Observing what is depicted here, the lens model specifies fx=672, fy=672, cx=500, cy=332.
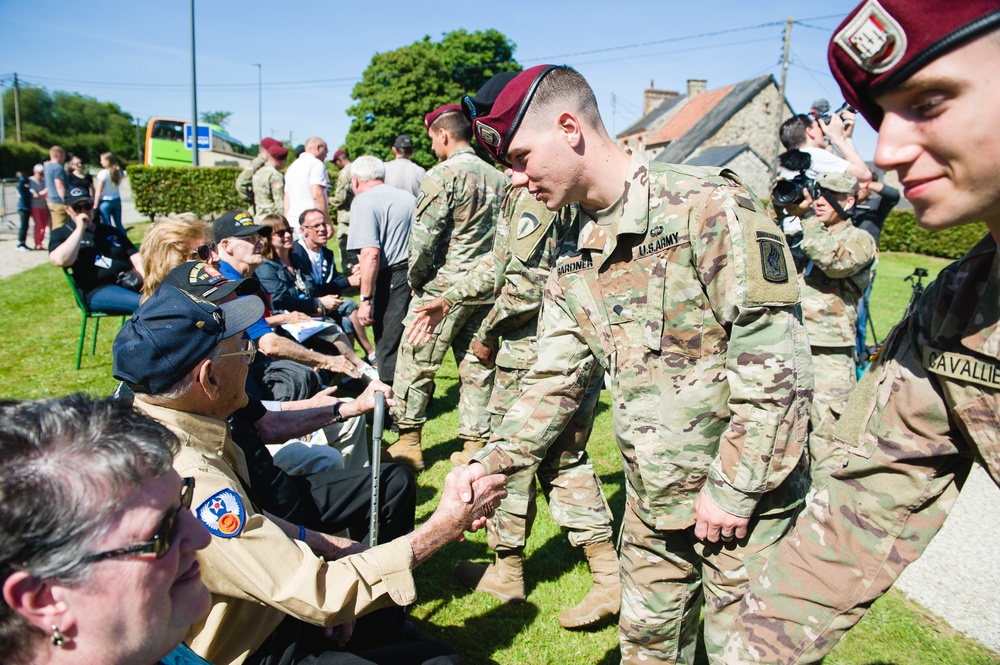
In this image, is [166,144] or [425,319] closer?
[425,319]

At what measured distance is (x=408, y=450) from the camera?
530 centimetres

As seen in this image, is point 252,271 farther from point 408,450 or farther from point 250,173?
point 250,173

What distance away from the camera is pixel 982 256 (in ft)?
4.46

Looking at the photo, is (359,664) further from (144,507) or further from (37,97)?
(37,97)

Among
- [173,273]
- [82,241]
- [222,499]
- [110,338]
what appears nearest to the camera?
[222,499]

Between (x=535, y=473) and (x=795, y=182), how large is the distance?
102 inches

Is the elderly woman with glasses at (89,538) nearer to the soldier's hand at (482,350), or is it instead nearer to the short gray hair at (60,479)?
the short gray hair at (60,479)

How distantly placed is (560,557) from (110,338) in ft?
23.6

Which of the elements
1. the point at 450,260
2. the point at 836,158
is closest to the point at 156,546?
the point at 450,260

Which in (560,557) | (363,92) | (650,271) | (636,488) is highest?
(363,92)

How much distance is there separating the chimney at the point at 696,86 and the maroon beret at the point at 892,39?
50.1 meters

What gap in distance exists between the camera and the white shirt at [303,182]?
904cm

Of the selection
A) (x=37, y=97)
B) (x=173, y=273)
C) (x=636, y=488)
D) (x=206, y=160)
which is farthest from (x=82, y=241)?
(x=37, y=97)

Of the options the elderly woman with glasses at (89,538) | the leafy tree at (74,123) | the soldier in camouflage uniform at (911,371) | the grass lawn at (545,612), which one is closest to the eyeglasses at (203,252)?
the grass lawn at (545,612)
